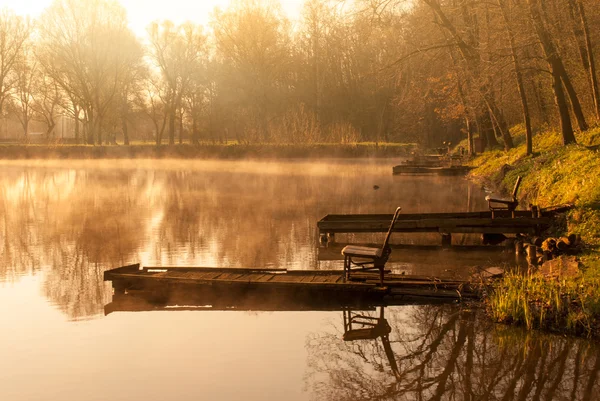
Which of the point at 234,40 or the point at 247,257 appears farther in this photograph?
the point at 234,40

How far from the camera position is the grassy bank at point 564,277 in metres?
9.58

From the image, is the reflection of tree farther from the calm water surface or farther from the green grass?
the green grass

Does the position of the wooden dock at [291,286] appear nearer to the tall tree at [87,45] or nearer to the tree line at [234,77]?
the tree line at [234,77]

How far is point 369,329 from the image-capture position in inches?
397

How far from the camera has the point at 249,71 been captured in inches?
2692

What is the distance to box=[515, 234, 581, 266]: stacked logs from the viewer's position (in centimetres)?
1302

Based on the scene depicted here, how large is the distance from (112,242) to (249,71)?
5229 cm

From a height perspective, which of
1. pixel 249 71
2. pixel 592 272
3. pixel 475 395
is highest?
pixel 249 71

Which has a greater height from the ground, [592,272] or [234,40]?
[234,40]

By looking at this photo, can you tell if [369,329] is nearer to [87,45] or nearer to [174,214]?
[174,214]

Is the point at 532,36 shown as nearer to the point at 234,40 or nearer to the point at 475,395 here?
the point at 475,395

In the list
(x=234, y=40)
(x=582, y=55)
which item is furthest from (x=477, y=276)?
(x=234, y=40)

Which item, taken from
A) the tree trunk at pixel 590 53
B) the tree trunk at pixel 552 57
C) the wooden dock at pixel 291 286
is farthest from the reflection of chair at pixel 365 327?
the tree trunk at pixel 590 53

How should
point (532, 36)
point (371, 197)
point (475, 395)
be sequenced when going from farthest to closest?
1. point (371, 197)
2. point (532, 36)
3. point (475, 395)
